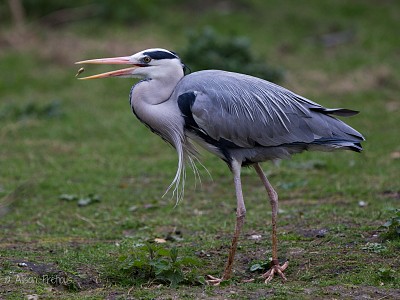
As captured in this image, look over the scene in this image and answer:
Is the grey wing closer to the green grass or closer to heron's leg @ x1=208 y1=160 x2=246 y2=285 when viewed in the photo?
heron's leg @ x1=208 y1=160 x2=246 y2=285

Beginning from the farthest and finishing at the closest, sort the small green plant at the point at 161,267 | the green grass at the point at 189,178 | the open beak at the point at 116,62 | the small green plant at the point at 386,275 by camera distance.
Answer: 1. the open beak at the point at 116,62
2. the green grass at the point at 189,178
3. the small green plant at the point at 161,267
4. the small green plant at the point at 386,275

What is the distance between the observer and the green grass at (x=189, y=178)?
18.5ft

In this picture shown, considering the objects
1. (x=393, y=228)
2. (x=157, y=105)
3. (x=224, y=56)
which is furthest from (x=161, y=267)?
(x=224, y=56)

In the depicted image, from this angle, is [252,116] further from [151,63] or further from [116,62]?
[116,62]

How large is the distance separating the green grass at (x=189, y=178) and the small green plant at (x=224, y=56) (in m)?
0.71

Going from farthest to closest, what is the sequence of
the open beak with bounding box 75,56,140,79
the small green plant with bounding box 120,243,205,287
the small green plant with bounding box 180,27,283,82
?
the small green plant with bounding box 180,27,283,82 < the open beak with bounding box 75,56,140,79 < the small green plant with bounding box 120,243,205,287

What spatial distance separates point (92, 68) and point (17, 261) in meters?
8.29

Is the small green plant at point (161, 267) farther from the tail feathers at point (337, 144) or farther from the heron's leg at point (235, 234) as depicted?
the tail feathers at point (337, 144)

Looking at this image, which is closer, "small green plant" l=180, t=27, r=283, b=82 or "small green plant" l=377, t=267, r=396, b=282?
"small green plant" l=377, t=267, r=396, b=282

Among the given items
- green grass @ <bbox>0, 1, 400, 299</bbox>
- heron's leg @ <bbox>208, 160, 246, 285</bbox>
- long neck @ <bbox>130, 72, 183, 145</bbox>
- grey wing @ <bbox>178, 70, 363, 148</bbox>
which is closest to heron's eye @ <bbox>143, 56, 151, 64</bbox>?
long neck @ <bbox>130, 72, 183, 145</bbox>

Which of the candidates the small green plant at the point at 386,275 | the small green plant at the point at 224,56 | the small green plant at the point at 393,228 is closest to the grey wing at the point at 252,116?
the small green plant at the point at 393,228

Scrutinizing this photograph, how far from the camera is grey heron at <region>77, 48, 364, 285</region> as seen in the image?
6051mm

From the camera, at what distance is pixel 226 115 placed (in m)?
6.09

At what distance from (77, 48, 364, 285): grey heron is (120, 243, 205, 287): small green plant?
1.93 ft
